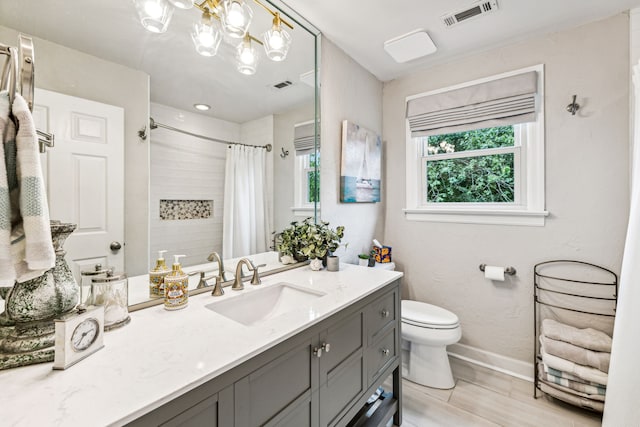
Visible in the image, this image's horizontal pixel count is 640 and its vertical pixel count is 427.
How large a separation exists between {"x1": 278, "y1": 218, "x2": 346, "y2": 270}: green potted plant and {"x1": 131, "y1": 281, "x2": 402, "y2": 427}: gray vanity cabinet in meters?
0.45

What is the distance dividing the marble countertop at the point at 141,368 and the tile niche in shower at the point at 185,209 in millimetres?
382

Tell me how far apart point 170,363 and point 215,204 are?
81 centimetres

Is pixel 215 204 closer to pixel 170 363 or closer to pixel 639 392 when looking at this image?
pixel 170 363

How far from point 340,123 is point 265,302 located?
140cm

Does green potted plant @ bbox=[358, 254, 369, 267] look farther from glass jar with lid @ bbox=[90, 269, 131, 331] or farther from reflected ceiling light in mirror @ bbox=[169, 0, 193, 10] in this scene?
reflected ceiling light in mirror @ bbox=[169, 0, 193, 10]

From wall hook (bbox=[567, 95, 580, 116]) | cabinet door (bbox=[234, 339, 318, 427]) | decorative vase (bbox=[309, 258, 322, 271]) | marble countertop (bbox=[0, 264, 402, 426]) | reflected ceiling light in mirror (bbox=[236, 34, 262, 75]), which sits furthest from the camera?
wall hook (bbox=[567, 95, 580, 116])

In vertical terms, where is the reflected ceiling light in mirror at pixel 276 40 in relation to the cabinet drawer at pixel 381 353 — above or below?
above

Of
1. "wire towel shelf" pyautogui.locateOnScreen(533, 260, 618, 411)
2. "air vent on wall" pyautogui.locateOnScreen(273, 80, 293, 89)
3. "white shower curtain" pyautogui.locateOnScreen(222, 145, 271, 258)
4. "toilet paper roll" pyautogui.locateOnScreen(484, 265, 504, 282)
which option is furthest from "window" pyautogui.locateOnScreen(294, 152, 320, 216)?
"wire towel shelf" pyautogui.locateOnScreen(533, 260, 618, 411)

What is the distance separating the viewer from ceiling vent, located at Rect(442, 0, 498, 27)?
169 centimetres

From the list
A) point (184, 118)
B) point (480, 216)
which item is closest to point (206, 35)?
point (184, 118)

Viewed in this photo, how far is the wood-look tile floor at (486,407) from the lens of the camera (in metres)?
1.69

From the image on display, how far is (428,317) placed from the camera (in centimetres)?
205

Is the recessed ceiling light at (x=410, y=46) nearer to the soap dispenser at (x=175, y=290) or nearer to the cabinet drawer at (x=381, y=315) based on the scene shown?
the cabinet drawer at (x=381, y=315)

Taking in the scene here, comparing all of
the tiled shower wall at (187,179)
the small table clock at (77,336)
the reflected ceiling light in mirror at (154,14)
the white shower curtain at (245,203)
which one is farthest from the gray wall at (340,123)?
the small table clock at (77,336)
